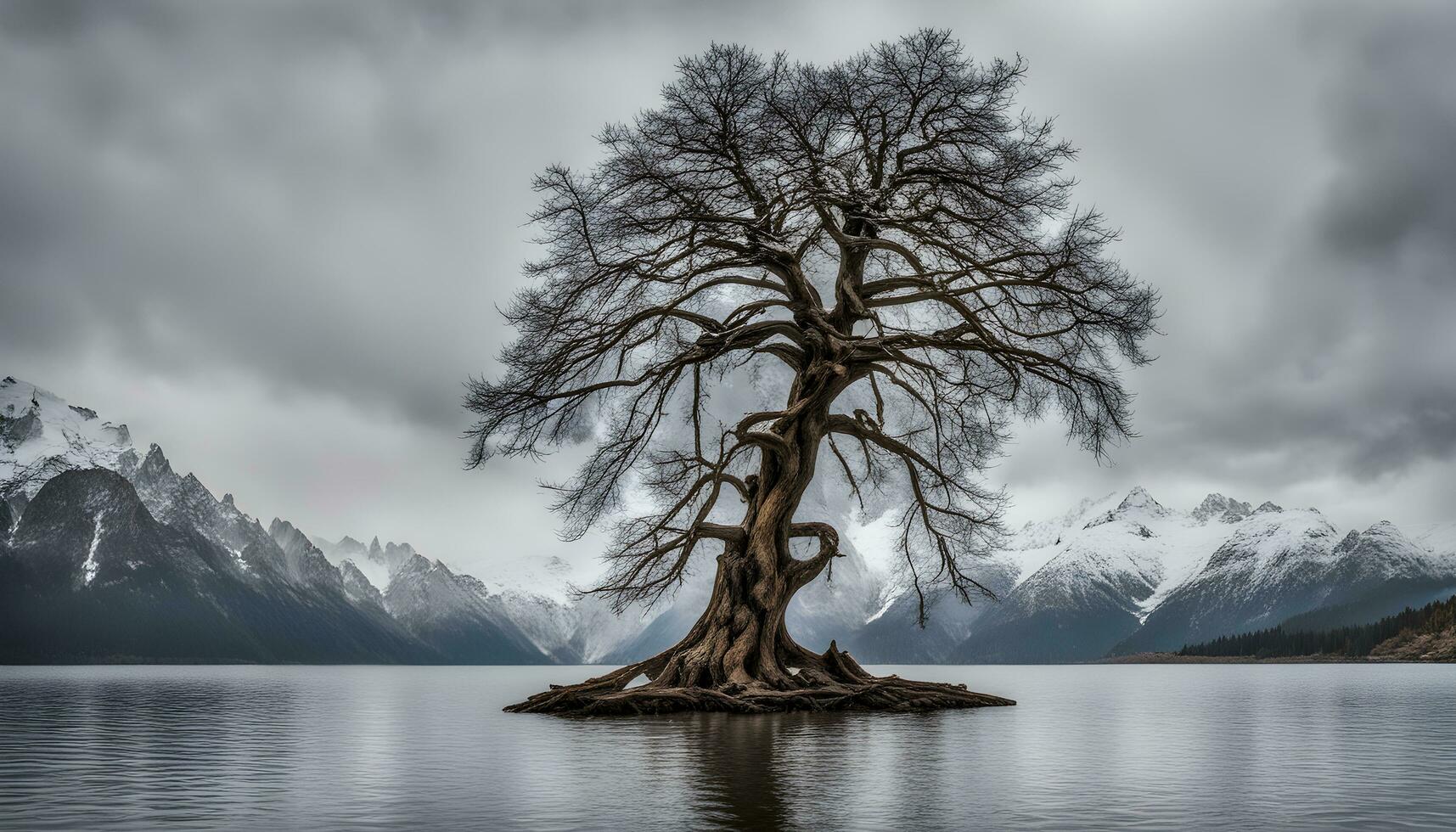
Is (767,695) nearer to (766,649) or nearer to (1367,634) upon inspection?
(766,649)

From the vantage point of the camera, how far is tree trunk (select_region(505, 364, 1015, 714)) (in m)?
20.3

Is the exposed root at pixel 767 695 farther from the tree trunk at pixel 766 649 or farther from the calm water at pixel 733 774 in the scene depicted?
the calm water at pixel 733 774

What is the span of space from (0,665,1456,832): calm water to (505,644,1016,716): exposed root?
31.9 inches

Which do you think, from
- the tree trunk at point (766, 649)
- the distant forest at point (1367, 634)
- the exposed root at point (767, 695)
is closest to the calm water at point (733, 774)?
the exposed root at point (767, 695)

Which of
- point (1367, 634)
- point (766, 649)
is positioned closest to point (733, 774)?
point (766, 649)

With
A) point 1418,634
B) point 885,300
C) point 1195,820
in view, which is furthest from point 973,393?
point 1418,634

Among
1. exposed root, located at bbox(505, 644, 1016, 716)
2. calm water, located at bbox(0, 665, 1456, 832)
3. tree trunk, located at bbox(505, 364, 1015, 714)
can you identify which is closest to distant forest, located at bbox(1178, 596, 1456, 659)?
exposed root, located at bbox(505, 644, 1016, 716)

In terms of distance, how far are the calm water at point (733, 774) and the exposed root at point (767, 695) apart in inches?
31.9

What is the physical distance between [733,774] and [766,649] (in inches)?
424

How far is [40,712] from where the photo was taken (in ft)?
86.5

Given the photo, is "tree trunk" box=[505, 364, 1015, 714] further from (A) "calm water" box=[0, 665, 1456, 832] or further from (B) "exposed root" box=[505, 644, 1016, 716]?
(A) "calm water" box=[0, 665, 1456, 832]

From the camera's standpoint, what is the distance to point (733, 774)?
11.1 meters

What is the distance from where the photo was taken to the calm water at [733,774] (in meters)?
8.86

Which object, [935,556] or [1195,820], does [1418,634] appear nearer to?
[935,556]
